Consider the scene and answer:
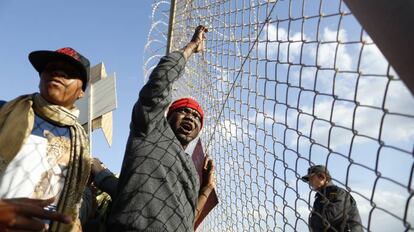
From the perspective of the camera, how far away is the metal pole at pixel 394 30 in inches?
30.6

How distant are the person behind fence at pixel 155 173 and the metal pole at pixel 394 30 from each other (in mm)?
1448

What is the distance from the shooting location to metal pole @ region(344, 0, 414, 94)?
2.55ft

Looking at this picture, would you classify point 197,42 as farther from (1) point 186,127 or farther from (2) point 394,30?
(2) point 394,30

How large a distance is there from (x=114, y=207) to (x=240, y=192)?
1.36 m

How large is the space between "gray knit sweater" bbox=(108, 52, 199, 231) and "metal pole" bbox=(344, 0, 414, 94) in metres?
1.45

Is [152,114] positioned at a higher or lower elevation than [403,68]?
higher

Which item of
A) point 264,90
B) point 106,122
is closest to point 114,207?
point 264,90

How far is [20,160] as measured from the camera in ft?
6.31

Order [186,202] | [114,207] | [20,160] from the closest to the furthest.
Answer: [20,160] → [114,207] → [186,202]

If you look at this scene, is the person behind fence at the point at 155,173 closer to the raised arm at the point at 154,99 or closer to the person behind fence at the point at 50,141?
the raised arm at the point at 154,99

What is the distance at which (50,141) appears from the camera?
6.84 ft

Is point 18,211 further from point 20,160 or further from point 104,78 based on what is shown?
point 104,78

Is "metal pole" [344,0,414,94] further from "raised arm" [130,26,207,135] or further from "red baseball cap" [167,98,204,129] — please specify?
"red baseball cap" [167,98,204,129]

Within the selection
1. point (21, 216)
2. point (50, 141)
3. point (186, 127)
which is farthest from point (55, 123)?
point (21, 216)
